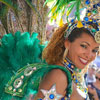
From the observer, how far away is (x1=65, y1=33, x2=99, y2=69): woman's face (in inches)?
56.5

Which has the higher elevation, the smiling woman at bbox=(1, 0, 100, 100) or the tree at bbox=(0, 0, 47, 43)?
the tree at bbox=(0, 0, 47, 43)

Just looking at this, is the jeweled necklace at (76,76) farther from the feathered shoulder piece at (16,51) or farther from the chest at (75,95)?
the feathered shoulder piece at (16,51)

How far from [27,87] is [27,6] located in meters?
0.79

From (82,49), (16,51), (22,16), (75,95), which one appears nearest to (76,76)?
(75,95)

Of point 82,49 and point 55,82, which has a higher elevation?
point 82,49

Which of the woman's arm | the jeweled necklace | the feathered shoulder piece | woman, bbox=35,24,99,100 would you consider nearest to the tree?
the feathered shoulder piece

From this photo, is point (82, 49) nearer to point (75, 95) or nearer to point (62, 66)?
point (62, 66)

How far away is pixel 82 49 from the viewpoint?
143 centimetres

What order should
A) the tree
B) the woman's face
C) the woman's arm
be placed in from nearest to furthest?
the woman's arm
the woman's face
the tree

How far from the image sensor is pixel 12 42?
153cm

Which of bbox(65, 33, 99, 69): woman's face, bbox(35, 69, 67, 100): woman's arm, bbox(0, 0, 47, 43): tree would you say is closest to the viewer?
bbox(35, 69, 67, 100): woman's arm

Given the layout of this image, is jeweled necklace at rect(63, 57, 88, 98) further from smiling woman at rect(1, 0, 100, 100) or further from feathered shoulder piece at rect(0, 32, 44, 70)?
feathered shoulder piece at rect(0, 32, 44, 70)

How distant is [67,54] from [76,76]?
0.21 m

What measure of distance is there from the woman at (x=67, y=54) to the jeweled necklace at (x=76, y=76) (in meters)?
0.01
